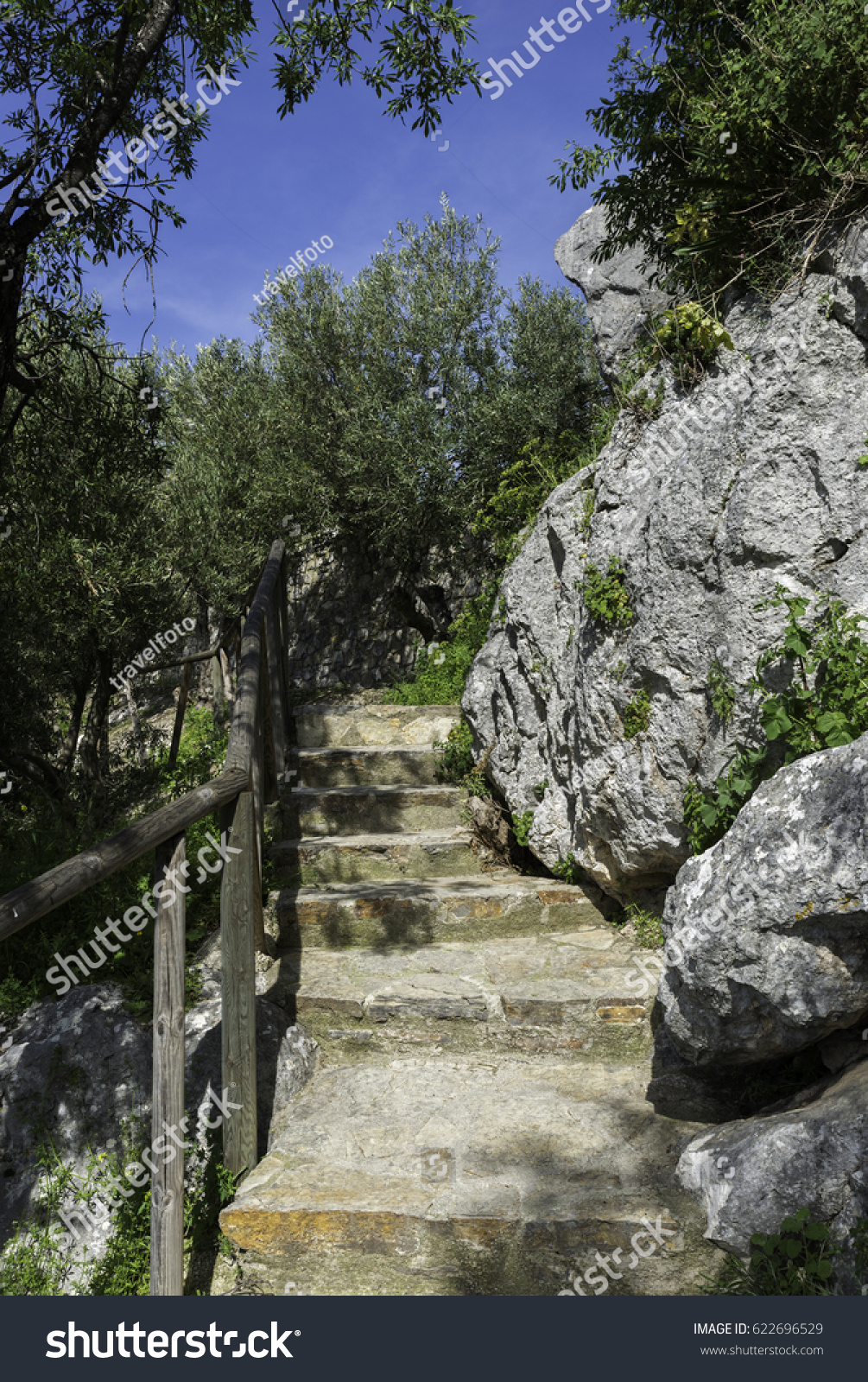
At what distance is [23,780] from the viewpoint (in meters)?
6.62

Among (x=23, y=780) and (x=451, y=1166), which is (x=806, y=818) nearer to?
(x=451, y=1166)

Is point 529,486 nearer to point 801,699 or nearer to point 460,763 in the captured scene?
point 460,763

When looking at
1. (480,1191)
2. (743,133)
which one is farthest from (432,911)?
(743,133)

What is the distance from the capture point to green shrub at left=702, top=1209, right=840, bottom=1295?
6.66 feet

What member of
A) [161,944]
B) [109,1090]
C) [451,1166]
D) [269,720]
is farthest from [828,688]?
[269,720]

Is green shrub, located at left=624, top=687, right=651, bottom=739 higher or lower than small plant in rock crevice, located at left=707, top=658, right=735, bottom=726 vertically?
lower

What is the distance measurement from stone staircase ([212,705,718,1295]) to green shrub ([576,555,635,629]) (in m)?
1.44

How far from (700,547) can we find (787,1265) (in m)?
2.34

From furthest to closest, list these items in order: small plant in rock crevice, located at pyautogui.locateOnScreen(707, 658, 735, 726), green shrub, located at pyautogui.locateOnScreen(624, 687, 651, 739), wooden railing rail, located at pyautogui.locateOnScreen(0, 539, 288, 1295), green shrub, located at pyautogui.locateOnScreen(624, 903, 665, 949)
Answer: green shrub, located at pyautogui.locateOnScreen(624, 903, 665, 949)
green shrub, located at pyautogui.locateOnScreen(624, 687, 651, 739)
small plant in rock crevice, located at pyautogui.locateOnScreen(707, 658, 735, 726)
wooden railing rail, located at pyautogui.locateOnScreen(0, 539, 288, 1295)

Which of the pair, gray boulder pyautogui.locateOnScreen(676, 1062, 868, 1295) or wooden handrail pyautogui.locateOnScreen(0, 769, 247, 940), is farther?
gray boulder pyautogui.locateOnScreen(676, 1062, 868, 1295)
